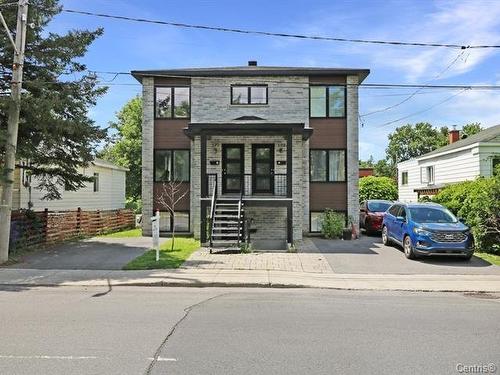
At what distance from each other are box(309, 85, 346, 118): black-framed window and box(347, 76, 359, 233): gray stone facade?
325 mm

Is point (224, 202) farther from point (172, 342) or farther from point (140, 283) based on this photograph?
point (172, 342)

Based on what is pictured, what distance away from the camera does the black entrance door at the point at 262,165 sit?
2091cm

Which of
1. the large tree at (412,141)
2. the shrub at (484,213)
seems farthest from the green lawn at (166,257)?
the large tree at (412,141)

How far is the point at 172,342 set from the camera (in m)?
6.23

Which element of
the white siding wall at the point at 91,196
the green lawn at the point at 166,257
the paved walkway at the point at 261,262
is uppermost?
the white siding wall at the point at 91,196

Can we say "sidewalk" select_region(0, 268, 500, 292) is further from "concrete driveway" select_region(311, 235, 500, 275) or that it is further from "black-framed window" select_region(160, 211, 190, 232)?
"black-framed window" select_region(160, 211, 190, 232)

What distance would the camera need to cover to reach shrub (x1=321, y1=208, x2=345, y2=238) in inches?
827

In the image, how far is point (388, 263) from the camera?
14.6 metres

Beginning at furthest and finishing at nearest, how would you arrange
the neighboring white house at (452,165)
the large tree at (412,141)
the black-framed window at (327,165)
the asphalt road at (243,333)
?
1. the large tree at (412,141)
2. the neighboring white house at (452,165)
3. the black-framed window at (327,165)
4. the asphalt road at (243,333)

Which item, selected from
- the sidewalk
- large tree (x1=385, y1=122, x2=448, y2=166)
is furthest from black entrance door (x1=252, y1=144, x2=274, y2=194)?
large tree (x1=385, y1=122, x2=448, y2=166)

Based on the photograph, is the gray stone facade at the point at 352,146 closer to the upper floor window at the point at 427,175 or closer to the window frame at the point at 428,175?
the window frame at the point at 428,175

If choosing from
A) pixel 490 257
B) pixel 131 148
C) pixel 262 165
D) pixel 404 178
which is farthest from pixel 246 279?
pixel 131 148

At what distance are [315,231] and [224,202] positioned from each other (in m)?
5.60

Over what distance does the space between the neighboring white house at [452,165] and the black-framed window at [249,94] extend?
11025mm
